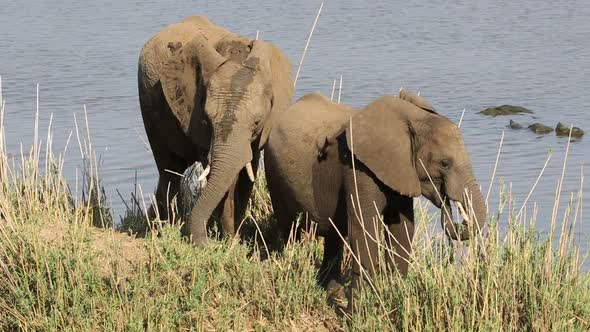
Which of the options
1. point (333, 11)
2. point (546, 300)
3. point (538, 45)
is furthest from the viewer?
point (333, 11)

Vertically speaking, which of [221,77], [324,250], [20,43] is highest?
[221,77]

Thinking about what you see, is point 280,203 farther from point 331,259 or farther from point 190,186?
point 190,186

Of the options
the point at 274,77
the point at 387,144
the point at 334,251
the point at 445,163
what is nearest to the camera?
the point at 445,163

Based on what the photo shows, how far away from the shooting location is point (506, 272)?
302 inches

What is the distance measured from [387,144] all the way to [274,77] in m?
1.81

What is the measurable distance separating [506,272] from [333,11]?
2141 cm

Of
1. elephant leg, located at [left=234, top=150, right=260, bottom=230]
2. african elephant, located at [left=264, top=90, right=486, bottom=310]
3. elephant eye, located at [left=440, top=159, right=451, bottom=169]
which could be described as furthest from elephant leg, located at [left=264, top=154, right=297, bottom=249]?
elephant eye, located at [left=440, top=159, right=451, bottom=169]

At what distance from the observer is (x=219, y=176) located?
9.47 metres

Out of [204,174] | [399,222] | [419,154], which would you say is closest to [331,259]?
[399,222]

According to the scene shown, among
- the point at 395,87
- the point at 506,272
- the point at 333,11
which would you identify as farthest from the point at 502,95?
the point at 506,272

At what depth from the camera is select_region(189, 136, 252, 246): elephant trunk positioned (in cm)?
944

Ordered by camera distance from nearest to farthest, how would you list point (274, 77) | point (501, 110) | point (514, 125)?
1. point (274, 77)
2. point (514, 125)
3. point (501, 110)

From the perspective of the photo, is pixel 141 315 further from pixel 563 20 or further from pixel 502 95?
pixel 563 20

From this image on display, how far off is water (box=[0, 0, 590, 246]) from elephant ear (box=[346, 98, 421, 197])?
155 inches
